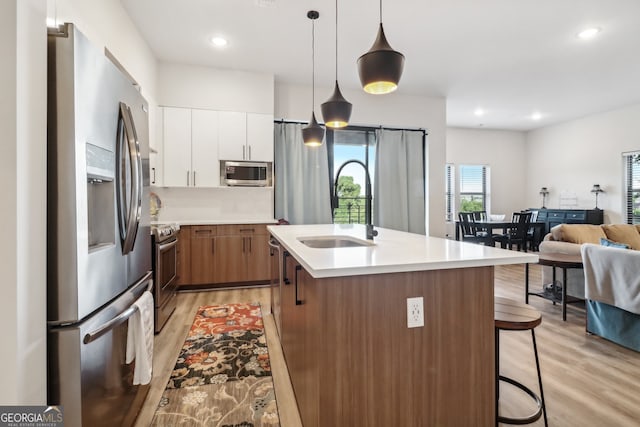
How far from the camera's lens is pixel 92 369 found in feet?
3.72

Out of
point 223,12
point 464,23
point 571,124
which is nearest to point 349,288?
point 223,12

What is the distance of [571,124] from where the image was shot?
7.07 metres

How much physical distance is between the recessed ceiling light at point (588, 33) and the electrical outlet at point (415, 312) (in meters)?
4.01

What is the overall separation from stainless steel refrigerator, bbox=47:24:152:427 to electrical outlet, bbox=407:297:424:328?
1.21 meters

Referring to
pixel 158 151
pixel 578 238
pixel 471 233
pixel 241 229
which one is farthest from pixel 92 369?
pixel 471 233

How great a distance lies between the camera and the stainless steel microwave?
4.21 meters

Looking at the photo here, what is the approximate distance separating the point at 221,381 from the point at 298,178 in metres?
3.38

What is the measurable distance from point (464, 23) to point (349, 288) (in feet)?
11.1

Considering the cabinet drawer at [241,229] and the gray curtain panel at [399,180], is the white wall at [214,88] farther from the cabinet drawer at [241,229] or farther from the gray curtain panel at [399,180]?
the gray curtain panel at [399,180]

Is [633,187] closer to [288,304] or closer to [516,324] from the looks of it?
[516,324]

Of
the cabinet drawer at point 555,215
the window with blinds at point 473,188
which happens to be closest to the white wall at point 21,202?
the window with blinds at point 473,188

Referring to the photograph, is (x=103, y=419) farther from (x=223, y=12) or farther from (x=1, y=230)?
(x=223, y=12)

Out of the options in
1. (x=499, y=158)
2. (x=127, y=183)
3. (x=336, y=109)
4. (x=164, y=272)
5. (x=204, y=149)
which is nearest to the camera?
(x=127, y=183)

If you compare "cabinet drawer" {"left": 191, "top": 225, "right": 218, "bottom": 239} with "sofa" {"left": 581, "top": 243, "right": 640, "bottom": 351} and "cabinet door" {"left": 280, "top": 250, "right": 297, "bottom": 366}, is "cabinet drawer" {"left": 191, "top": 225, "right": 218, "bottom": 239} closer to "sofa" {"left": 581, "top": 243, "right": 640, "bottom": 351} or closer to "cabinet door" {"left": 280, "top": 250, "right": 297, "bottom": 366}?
"cabinet door" {"left": 280, "top": 250, "right": 297, "bottom": 366}
